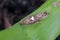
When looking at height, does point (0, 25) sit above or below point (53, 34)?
above

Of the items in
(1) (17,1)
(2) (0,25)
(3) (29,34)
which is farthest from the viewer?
(1) (17,1)

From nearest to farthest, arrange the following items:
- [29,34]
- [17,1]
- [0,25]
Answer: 1. [29,34]
2. [0,25]
3. [17,1]

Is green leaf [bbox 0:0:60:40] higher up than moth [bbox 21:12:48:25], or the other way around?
moth [bbox 21:12:48:25]

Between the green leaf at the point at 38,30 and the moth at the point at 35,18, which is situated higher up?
the moth at the point at 35,18

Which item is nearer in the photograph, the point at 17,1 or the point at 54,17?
the point at 54,17

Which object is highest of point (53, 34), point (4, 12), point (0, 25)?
point (4, 12)

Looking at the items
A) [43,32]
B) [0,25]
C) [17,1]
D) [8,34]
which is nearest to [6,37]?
[8,34]

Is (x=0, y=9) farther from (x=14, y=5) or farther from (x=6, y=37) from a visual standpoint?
(x=6, y=37)
